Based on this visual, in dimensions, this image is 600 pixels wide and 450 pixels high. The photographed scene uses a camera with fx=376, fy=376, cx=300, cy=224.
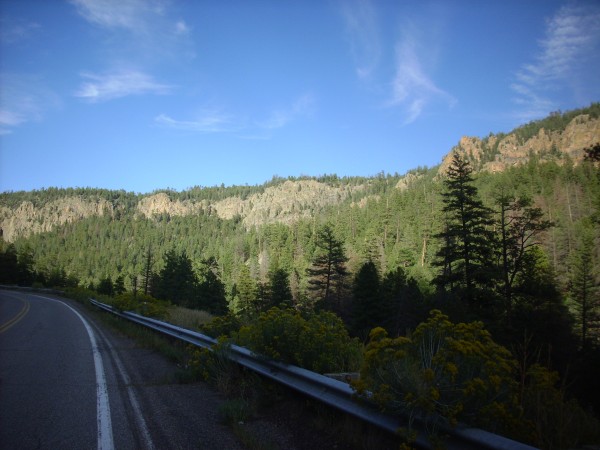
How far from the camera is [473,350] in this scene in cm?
364

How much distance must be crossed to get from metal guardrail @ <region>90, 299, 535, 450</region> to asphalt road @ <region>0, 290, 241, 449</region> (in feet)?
2.57

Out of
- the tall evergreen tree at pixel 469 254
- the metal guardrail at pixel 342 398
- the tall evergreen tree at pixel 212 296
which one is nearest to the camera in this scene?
the metal guardrail at pixel 342 398

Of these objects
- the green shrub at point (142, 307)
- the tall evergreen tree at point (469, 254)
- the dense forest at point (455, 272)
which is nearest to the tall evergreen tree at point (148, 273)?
the dense forest at point (455, 272)

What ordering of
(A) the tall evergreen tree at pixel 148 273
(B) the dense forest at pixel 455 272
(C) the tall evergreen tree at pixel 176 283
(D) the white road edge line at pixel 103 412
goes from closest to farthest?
(D) the white road edge line at pixel 103 412
(B) the dense forest at pixel 455 272
(C) the tall evergreen tree at pixel 176 283
(A) the tall evergreen tree at pixel 148 273

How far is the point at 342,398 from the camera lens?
4.00 m

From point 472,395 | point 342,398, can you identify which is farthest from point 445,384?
point 342,398

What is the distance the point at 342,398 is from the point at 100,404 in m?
3.38

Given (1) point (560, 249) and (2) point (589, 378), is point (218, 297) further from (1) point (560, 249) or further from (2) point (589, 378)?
(1) point (560, 249)

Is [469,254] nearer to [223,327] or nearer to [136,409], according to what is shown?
[223,327]

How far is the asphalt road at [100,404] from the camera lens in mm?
3973

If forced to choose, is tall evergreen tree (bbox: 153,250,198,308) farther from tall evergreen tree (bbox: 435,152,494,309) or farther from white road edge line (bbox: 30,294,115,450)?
white road edge line (bbox: 30,294,115,450)

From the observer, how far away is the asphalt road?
13.0ft

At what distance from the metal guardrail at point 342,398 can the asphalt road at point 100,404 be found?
78cm

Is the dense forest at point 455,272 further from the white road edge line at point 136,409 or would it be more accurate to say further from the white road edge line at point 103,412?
the white road edge line at point 103,412
